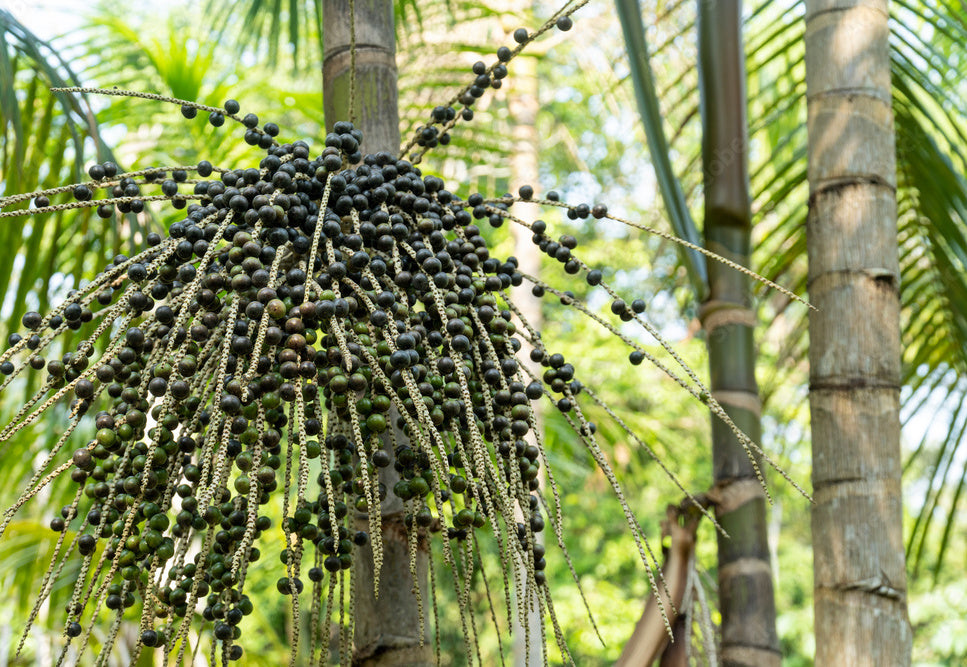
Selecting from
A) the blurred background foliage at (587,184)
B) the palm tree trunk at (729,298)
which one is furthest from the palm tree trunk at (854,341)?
the blurred background foliage at (587,184)

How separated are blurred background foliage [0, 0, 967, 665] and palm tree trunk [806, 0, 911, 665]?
0.40m

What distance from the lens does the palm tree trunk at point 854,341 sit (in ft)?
4.07

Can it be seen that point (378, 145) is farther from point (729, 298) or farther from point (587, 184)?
point (587, 184)

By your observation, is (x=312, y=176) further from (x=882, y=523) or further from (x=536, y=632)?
(x=536, y=632)

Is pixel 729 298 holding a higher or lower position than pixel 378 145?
lower

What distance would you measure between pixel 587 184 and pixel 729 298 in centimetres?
734

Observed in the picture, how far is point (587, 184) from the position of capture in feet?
28.4

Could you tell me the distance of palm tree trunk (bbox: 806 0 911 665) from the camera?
1240mm

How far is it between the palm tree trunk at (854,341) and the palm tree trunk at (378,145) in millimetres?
589

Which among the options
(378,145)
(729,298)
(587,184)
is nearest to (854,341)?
(729,298)

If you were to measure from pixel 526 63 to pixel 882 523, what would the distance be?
4688 millimetres

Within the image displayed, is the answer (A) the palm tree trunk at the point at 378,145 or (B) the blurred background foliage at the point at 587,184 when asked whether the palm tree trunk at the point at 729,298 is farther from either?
(A) the palm tree trunk at the point at 378,145

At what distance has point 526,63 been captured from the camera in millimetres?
5516

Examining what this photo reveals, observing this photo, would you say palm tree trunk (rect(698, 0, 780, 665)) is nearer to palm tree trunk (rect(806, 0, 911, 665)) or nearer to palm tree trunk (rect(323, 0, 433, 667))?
palm tree trunk (rect(806, 0, 911, 665))
